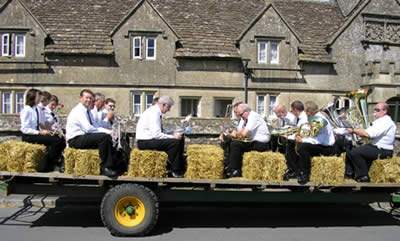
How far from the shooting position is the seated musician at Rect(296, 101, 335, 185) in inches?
248

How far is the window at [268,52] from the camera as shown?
65.9 ft

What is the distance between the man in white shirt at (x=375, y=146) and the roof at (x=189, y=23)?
43.5ft

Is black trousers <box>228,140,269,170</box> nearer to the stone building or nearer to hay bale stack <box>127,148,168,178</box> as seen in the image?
hay bale stack <box>127,148,168,178</box>

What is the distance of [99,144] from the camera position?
5.97m

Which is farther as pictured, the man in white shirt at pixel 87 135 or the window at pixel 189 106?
the window at pixel 189 106

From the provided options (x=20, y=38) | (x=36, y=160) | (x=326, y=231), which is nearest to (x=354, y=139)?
(x=326, y=231)

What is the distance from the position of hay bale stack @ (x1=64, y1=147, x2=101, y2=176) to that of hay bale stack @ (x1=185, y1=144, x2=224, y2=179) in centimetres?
155

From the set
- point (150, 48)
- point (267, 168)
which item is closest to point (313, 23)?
point (150, 48)

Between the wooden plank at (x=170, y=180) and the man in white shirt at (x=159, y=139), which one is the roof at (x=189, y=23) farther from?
the wooden plank at (x=170, y=180)

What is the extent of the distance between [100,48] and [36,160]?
1361cm

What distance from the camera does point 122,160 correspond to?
6.42 metres

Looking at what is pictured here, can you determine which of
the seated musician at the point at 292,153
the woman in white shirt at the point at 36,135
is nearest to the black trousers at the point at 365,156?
the seated musician at the point at 292,153

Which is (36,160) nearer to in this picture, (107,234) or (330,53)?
(107,234)

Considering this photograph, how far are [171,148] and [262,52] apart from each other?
49.9 ft
